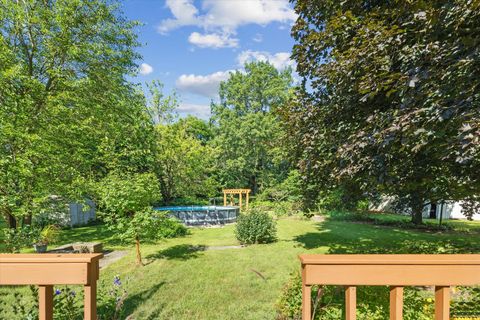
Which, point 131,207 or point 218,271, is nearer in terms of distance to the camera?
point 218,271

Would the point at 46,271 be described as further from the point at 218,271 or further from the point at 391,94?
the point at 218,271

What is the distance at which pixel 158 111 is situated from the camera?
727 inches

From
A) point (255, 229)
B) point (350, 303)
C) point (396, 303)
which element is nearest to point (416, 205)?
point (255, 229)

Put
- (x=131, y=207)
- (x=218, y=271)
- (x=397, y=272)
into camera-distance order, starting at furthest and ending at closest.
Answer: (x=131, y=207) → (x=218, y=271) → (x=397, y=272)

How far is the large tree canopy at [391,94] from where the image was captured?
318 cm

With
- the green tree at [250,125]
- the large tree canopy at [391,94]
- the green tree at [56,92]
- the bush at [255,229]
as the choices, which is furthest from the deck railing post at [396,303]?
the green tree at [250,125]

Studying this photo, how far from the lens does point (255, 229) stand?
1001 cm

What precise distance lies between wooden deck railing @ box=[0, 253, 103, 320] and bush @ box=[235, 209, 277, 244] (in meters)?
8.83

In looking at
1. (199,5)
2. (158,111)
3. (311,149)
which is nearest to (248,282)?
(311,149)

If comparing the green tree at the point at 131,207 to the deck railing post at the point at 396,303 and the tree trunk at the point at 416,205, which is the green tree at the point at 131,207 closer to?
the deck railing post at the point at 396,303

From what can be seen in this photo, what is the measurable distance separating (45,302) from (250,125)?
969 inches

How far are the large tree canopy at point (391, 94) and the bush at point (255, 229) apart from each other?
12.1 feet

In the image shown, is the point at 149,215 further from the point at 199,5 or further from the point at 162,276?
the point at 199,5

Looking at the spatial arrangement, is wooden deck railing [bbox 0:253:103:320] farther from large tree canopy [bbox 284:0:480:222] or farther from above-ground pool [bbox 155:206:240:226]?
above-ground pool [bbox 155:206:240:226]
